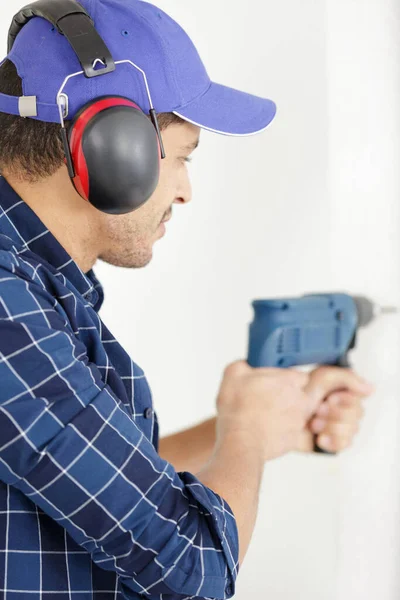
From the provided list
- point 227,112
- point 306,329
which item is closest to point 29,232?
point 227,112

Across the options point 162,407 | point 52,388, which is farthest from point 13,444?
point 162,407

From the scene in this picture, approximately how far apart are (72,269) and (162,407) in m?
0.80

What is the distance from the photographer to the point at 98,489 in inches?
29.9

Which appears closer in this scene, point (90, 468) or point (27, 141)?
point (90, 468)

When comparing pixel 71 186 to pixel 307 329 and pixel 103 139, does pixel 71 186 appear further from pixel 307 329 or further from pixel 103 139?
pixel 307 329

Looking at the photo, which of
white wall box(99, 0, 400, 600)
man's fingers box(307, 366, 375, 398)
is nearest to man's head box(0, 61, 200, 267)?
man's fingers box(307, 366, 375, 398)

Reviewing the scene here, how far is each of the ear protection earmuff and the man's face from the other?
0.10 meters

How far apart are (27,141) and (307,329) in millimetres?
533

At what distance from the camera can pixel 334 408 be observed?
124 centimetres

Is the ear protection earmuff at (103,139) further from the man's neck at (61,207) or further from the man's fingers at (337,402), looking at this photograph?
the man's fingers at (337,402)

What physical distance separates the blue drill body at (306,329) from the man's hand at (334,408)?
0.04 m

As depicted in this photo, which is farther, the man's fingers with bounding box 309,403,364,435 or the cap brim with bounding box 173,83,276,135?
the man's fingers with bounding box 309,403,364,435

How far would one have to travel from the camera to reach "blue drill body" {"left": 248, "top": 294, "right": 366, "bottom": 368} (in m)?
1.14

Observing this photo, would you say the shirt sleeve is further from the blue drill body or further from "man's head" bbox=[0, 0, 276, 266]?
the blue drill body
